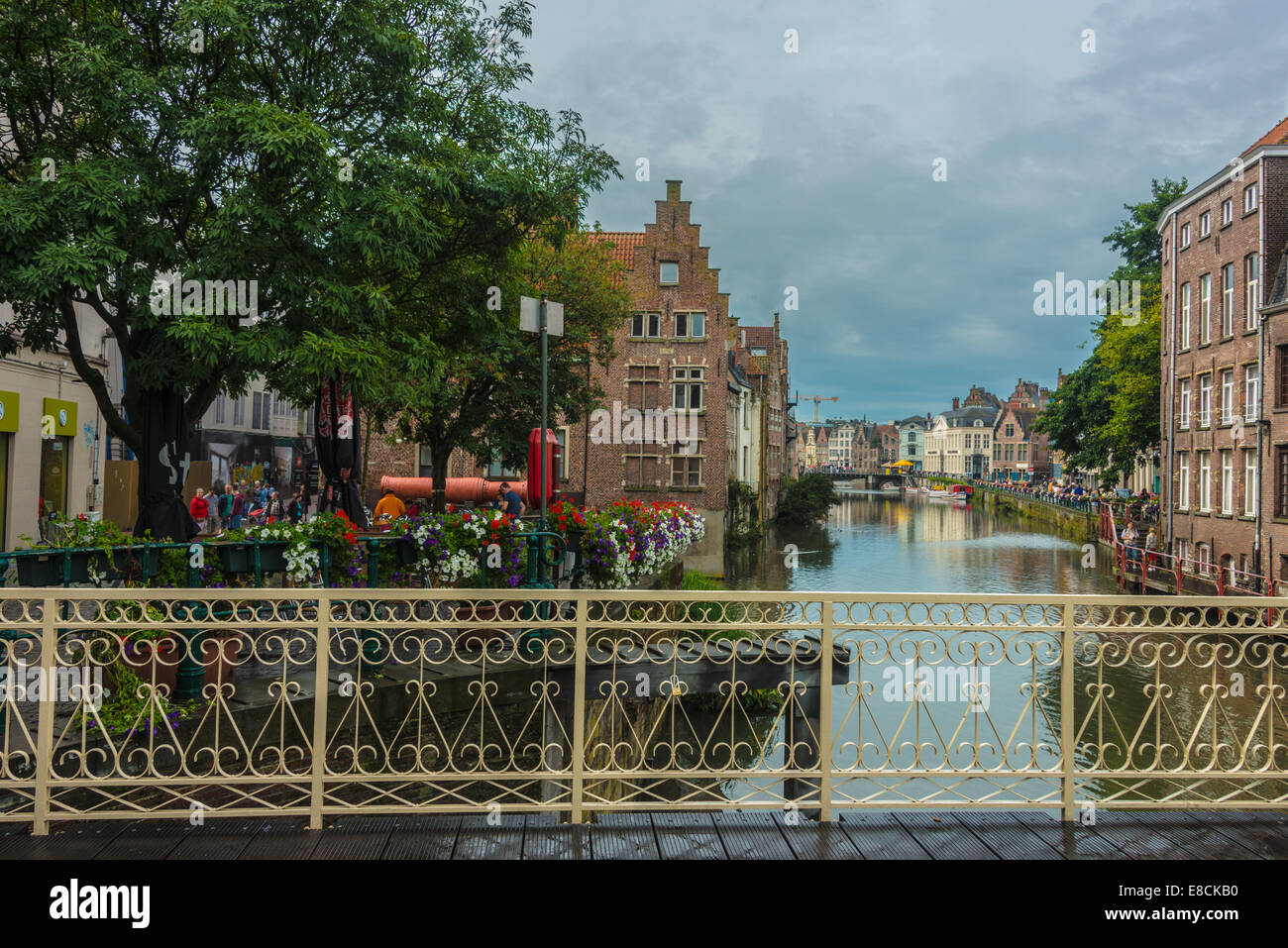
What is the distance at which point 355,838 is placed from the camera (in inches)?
184

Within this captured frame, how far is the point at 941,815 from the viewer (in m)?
5.23

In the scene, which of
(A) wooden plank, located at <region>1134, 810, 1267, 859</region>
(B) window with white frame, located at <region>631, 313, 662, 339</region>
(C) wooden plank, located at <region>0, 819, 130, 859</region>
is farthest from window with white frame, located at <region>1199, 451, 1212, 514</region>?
(C) wooden plank, located at <region>0, 819, 130, 859</region>

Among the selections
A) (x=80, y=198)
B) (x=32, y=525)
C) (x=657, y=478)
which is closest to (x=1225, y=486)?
(x=657, y=478)

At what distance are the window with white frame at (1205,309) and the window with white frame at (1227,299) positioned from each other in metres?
0.89

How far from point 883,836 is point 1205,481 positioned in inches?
1211

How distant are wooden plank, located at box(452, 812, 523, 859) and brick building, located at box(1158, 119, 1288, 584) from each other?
2305 cm

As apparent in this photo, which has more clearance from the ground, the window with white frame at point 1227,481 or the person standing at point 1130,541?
the window with white frame at point 1227,481

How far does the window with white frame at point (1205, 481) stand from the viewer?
2923 cm

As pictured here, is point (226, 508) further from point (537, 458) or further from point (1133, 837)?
point (1133, 837)

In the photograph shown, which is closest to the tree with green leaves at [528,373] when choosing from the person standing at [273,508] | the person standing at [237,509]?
the person standing at [237,509]

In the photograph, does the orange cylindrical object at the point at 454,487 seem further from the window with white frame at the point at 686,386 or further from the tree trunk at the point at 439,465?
the tree trunk at the point at 439,465

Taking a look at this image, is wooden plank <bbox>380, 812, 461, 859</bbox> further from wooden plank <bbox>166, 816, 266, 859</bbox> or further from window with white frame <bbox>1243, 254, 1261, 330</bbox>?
window with white frame <bbox>1243, 254, 1261, 330</bbox>
